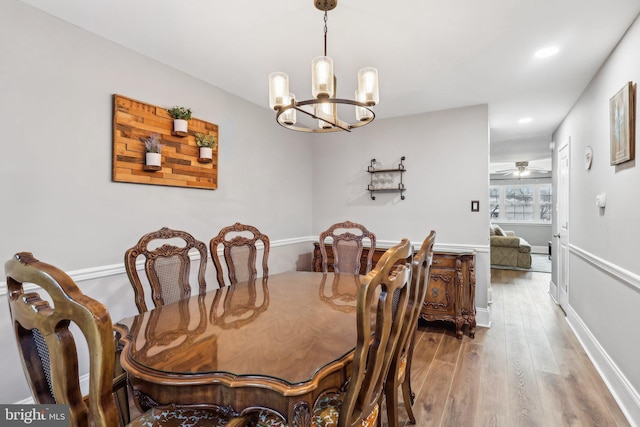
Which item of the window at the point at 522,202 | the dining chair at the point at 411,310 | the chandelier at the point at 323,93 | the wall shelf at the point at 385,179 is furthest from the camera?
the window at the point at 522,202

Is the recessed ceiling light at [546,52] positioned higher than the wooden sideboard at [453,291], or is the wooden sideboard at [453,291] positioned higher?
the recessed ceiling light at [546,52]

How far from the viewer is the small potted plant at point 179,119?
269 cm

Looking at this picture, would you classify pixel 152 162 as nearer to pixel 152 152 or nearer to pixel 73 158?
pixel 152 152

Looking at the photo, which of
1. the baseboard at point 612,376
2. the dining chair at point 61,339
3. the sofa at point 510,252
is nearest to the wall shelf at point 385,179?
the baseboard at point 612,376

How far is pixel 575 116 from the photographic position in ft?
11.8

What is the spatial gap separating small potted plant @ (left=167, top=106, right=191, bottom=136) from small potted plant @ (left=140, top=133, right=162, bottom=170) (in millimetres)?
212

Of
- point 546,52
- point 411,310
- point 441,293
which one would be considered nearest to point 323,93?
point 411,310

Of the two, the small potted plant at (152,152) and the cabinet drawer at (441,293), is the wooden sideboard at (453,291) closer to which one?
the cabinet drawer at (441,293)

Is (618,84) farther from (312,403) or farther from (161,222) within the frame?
(161,222)

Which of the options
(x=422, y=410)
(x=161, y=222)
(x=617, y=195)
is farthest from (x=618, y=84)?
(x=161, y=222)

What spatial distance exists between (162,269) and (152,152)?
3.40 ft

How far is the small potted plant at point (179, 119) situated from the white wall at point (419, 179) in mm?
2208

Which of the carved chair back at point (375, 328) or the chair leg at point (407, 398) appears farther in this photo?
the chair leg at point (407, 398)

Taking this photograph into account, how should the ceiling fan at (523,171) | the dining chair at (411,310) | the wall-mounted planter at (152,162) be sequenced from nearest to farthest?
the dining chair at (411,310), the wall-mounted planter at (152,162), the ceiling fan at (523,171)
